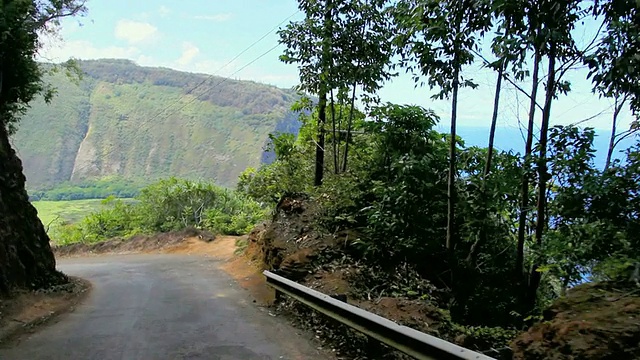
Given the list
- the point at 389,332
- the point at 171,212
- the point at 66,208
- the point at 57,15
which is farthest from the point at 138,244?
the point at 66,208

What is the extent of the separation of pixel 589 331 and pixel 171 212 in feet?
126

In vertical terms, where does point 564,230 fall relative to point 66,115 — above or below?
below

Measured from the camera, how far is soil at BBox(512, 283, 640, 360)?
165 inches

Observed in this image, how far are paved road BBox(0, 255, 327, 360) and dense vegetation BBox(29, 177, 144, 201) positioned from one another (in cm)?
8813

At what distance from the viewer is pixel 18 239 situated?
11.7 metres

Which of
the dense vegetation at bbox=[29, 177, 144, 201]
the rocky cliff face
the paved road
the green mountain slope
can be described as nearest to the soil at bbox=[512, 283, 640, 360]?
the paved road

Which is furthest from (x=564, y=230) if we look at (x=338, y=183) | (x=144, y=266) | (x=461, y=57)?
(x=144, y=266)

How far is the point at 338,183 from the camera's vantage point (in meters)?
13.3

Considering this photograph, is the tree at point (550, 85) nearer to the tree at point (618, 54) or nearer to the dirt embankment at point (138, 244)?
the tree at point (618, 54)

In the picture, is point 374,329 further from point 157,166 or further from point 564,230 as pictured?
point 157,166

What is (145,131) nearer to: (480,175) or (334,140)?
(334,140)

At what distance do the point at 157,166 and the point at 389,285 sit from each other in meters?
109

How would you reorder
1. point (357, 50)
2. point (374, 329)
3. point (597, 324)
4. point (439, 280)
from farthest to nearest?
point (357, 50) < point (439, 280) < point (374, 329) < point (597, 324)

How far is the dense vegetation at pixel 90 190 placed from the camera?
96.6 m
